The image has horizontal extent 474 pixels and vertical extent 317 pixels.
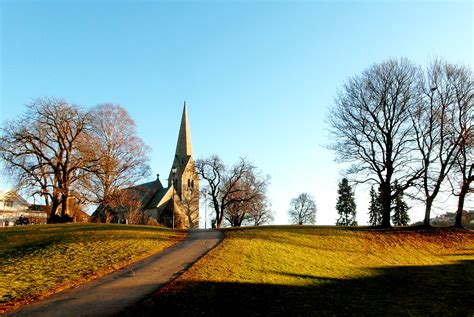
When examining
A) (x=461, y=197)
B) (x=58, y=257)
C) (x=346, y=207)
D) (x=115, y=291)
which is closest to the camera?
(x=115, y=291)

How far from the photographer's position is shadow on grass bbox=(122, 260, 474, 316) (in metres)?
10.3

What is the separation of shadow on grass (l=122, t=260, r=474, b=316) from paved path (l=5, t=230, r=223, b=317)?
0.72m

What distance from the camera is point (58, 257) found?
53.5ft

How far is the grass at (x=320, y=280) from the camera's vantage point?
10875mm

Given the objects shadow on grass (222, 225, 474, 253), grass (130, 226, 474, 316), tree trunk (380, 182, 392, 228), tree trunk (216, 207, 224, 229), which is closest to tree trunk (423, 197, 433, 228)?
shadow on grass (222, 225, 474, 253)

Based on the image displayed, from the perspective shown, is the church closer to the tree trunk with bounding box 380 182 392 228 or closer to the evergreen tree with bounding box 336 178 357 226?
the evergreen tree with bounding box 336 178 357 226

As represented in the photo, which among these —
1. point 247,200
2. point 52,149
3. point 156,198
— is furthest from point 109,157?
point 156,198

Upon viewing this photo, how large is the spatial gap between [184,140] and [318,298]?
6414 cm

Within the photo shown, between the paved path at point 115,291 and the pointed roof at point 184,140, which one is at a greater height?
the pointed roof at point 184,140

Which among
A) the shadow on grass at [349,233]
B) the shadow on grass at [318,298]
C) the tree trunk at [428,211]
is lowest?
the shadow on grass at [318,298]

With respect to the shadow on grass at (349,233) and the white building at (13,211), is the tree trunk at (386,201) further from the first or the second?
the white building at (13,211)

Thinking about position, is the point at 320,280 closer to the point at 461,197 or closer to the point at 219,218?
the point at 461,197

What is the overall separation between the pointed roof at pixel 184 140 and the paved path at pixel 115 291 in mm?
58065

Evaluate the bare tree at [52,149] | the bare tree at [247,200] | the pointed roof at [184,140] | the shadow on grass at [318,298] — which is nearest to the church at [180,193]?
the pointed roof at [184,140]
